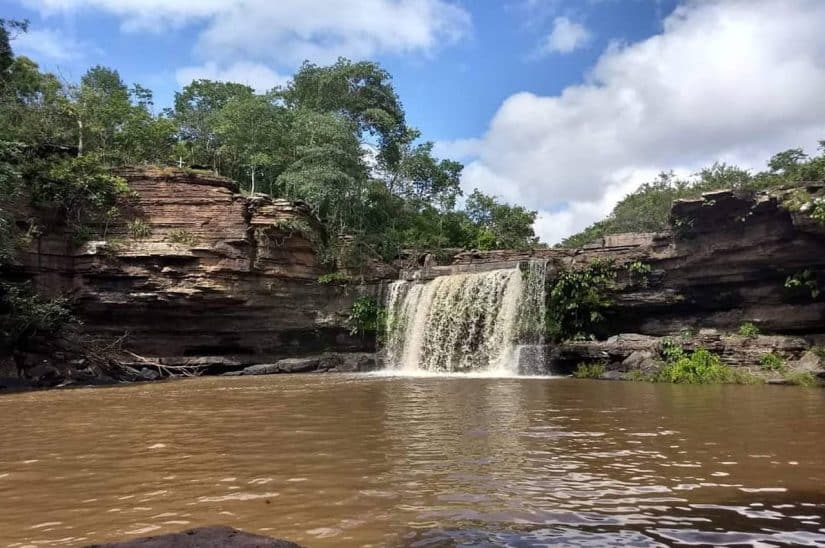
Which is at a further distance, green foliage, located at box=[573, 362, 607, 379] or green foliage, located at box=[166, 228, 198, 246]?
green foliage, located at box=[166, 228, 198, 246]

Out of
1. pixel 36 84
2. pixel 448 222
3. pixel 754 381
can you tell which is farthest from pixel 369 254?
pixel 36 84

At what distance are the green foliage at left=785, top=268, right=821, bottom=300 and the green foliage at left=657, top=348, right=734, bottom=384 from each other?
3.29m

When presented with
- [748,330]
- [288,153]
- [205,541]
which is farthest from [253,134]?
[205,541]

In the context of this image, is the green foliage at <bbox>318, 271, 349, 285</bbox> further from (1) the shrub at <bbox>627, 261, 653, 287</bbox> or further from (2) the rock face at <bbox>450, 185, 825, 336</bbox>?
(1) the shrub at <bbox>627, 261, 653, 287</bbox>

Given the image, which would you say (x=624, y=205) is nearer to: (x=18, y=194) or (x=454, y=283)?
(x=454, y=283)

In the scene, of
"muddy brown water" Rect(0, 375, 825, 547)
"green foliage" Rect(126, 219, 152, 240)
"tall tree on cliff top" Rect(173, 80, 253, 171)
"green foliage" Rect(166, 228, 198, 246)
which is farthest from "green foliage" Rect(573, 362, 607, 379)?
"tall tree on cliff top" Rect(173, 80, 253, 171)

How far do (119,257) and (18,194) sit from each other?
328 centimetres

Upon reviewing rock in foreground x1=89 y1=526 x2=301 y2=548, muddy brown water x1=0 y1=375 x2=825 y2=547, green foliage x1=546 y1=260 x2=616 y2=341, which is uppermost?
green foliage x1=546 y1=260 x2=616 y2=341

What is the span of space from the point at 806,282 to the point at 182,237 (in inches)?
738

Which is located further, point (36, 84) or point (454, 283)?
point (36, 84)

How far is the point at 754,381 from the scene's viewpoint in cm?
1403

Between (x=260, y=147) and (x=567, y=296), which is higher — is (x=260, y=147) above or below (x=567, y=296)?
above

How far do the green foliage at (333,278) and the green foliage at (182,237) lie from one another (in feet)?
15.3

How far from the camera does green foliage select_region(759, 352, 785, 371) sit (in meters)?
14.7
